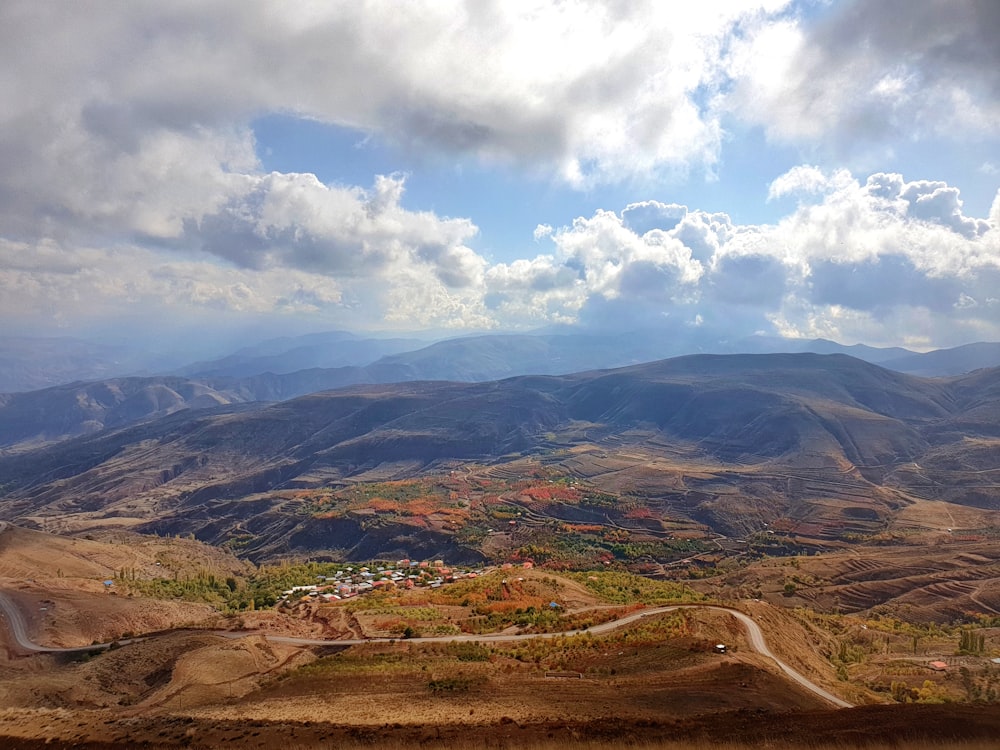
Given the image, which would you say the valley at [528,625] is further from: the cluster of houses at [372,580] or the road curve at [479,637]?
the cluster of houses at [372,580]

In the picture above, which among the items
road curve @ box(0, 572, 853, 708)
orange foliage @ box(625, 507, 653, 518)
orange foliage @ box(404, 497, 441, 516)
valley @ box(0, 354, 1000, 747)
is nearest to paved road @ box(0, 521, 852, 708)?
road curve @ box(0, 572, 853, 708)

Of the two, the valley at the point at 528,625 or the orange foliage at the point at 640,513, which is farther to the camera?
the orange foliage at the point at 640,513

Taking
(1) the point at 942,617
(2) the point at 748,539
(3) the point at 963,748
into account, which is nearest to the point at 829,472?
(2) the point at 748,539

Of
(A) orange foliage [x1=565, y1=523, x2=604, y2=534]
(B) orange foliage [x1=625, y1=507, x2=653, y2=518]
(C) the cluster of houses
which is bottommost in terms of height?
(A) orange foliage [x1=565, y1=523, x2=604, y2=534]

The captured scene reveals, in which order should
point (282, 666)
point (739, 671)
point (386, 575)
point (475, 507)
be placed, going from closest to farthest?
point (739, 671) → point (282, 666) → point (386, 575) → point (475, 507)

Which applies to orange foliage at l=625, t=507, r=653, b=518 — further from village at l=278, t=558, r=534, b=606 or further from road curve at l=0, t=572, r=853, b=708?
road curve at l=0, t=572, r=853, b=708

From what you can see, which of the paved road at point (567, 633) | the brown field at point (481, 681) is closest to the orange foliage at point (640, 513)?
the brown field at point (481, 681)

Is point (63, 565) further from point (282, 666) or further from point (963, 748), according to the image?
point (963, 748)
